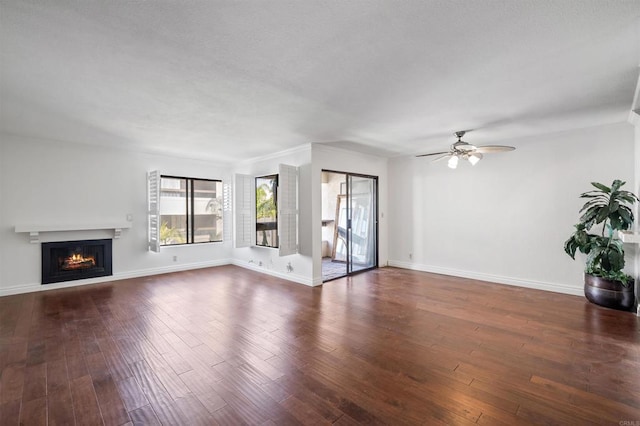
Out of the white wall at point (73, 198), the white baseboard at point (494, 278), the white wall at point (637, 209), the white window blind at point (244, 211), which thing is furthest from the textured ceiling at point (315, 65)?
the white baseboard at point (494, 278)

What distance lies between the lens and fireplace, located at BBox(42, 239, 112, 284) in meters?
4.87

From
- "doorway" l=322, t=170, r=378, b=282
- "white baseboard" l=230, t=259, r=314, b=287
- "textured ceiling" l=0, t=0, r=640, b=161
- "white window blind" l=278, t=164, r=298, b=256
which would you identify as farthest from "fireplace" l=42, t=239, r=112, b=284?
"doorway" l=322, t=170, r=378, b=282

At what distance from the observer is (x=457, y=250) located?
565 centimetres

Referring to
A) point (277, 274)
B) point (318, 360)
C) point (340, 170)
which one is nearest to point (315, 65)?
point (318, 360)

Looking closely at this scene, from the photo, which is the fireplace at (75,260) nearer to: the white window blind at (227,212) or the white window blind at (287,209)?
the white window blind at (227,212)

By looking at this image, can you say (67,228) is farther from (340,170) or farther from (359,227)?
(359,227)

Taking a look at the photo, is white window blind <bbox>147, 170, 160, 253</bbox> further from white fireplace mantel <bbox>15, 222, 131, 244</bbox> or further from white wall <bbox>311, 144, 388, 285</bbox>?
white wall <bbox>311, 144, 388, 285</bbox>

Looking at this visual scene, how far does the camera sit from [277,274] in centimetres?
577

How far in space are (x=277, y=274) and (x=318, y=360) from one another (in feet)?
10.9

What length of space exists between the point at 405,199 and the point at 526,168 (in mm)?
2285

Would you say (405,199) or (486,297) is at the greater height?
(405,199)

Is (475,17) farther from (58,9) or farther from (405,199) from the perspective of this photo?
(405,199)

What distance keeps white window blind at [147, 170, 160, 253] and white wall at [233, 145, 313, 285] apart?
1869 millimetres

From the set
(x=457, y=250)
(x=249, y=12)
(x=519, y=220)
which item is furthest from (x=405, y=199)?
(x=249, y=12)
